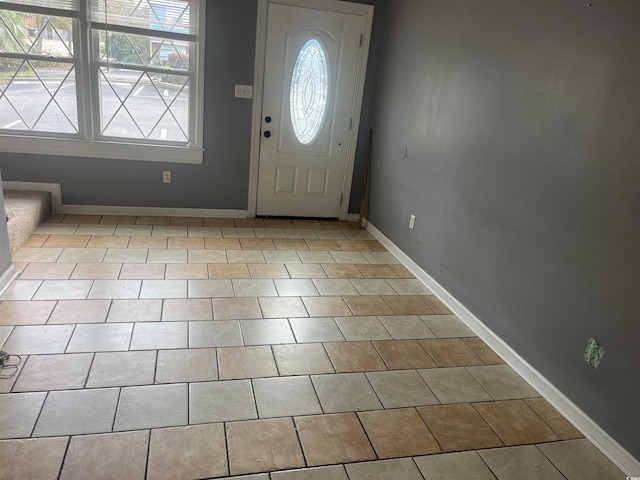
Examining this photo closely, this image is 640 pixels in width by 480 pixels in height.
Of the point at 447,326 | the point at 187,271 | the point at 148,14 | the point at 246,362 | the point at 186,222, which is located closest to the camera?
the point at 246,362

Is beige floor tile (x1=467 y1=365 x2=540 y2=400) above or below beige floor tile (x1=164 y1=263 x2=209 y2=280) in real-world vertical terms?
below

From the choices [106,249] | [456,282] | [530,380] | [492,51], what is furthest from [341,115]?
[530,380]

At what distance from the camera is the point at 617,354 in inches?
72.5

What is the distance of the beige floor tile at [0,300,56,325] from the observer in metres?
2.34

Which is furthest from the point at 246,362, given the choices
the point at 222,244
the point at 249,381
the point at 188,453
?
the point at 222,244

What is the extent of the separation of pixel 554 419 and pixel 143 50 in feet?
13.0

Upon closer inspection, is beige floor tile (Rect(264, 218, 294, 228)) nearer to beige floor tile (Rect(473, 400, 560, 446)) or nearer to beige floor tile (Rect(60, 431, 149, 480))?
beige floor tile (Rect(473, 400, 560, 446))

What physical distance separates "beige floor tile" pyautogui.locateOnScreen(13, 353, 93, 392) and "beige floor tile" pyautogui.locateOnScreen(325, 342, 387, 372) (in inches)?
45.4

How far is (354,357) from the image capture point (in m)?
2.35

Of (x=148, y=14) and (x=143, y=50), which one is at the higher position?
(x=148, y=14)

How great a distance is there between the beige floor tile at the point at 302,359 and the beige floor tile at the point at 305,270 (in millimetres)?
927

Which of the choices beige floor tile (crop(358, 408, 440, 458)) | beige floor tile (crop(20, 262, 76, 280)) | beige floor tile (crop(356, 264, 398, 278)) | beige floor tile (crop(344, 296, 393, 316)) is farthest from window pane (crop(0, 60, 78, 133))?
beige floor tile (crop(358, 408, 440, 458))

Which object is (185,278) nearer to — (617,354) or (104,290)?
(104,290)

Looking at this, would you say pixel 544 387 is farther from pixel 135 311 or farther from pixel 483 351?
pixel 135 311
